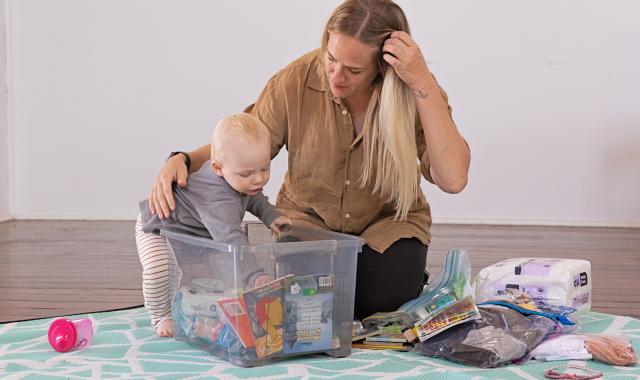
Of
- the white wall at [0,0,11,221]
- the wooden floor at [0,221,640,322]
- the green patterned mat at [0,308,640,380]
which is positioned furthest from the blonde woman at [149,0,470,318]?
the white wall at [0,0,11,221]

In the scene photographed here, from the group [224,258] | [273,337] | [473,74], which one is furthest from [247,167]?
[473,74]

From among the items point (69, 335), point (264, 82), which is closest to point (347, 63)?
point (69, 335)

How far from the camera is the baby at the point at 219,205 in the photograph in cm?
201

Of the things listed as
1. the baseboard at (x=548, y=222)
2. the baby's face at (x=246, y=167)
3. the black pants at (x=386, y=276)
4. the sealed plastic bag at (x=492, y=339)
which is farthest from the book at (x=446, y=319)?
the baseboard at (x=548, y=222)

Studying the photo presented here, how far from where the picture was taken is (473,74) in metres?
4.69

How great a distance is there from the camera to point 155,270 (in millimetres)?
2238

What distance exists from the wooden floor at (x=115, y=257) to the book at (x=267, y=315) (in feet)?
2.82

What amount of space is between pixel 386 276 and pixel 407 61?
584mm

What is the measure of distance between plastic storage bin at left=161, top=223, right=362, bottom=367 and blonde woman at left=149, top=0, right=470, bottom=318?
0.23 m

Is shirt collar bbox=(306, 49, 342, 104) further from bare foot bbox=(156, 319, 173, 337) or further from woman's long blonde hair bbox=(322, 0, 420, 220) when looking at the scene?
bare foot bbox=(156, 319, 173, 337)

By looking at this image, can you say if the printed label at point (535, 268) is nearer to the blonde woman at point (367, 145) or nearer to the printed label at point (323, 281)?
the blonde woman at point (367, 145)

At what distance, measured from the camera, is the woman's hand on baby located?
215 cm

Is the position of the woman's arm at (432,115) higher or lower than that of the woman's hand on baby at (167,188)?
higher

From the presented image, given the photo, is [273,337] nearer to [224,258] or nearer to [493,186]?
[224,258]
